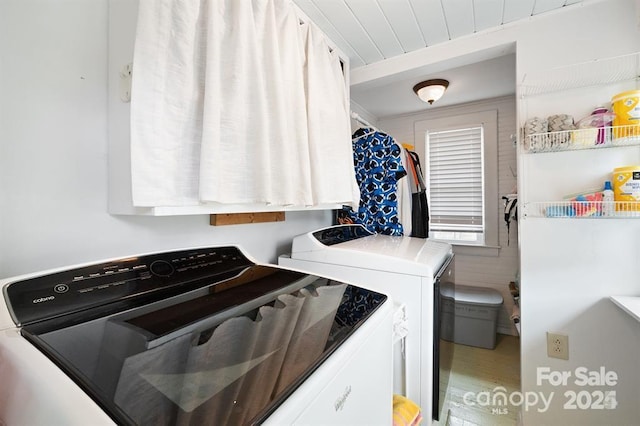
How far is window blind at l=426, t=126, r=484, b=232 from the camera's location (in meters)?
2.84

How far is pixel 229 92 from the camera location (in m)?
0.92

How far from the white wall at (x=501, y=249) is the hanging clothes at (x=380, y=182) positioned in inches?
54.2

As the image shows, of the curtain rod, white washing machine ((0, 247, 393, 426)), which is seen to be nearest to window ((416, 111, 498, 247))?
the curtain rod

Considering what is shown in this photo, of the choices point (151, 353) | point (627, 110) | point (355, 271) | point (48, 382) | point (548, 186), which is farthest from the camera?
point (548, 186)

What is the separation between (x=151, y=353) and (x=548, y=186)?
1.84 meters

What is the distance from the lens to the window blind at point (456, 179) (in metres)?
2.84

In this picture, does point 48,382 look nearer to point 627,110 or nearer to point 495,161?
point 627,110

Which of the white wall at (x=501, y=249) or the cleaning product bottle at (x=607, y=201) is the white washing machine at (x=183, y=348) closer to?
the cleaning product bottle at (x=607, y=201)

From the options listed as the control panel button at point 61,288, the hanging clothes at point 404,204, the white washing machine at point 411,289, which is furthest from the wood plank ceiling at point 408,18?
the control panel button at point 61,288

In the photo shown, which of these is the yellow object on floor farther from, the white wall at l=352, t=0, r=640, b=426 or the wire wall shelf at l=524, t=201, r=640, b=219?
the wire wall shelf at l=524, t=201, r=640, b=219

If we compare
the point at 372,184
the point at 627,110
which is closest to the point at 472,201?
the point at 372,184

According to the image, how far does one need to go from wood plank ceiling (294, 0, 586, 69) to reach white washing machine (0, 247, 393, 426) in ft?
4.64

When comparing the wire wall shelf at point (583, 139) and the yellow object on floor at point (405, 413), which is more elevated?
the wire wall shelf at point (583, 139)

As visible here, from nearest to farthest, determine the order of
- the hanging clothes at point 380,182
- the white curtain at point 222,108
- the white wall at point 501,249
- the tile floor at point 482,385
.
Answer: the white curtain at point 222,108, the tile floor at point 482,385, the hanging clothes at point 380,182, the white wall at point 501,249
